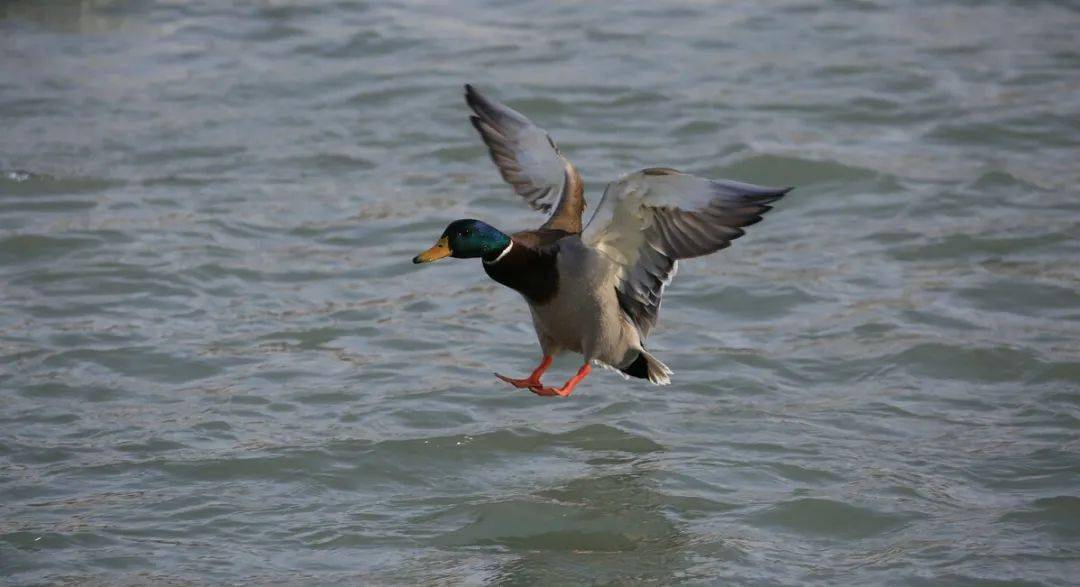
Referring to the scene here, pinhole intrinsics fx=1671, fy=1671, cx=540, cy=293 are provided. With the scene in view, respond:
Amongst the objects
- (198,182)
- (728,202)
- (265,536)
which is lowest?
(265,536)

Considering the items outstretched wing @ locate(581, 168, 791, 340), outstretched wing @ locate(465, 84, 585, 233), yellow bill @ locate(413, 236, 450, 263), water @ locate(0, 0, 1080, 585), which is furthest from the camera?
outstretched wing @ locate(465, 84, 585, 233)

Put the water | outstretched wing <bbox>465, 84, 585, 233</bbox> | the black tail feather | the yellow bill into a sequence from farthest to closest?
outstretched wing <bbox>465, 84, 585, 233</bbox> < the black tail feather < the yellow bill < the water

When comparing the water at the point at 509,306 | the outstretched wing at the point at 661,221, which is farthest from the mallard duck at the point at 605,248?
the water at the point at 509,306

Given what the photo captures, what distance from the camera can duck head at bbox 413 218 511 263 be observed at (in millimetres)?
6415

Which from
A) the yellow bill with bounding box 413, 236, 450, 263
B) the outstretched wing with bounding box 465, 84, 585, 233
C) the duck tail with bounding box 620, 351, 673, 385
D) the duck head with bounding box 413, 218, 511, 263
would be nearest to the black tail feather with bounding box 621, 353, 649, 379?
the duck tail with bounding box 620, 351, 673, 385

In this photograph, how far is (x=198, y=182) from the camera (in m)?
9.73

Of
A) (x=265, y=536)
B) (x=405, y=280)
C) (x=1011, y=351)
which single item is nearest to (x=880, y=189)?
(x=1011, y=351)

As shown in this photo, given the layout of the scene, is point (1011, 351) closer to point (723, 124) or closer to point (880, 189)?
point (880, 189)

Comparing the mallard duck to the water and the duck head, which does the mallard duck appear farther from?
the water

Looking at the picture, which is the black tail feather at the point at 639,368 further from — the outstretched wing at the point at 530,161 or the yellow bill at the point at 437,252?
the yellow bill at the point at 437,252

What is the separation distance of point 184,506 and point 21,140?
15.8ft

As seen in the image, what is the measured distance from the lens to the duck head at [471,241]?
6415 mm

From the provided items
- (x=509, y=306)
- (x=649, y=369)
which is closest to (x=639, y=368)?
(x=649, y=369)

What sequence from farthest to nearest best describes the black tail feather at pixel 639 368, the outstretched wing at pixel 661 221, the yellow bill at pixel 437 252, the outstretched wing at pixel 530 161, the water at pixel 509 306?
1. the outstretched wing at pixel 530 161
2. the black tail feather at pixel 639 368
3. the yellow bill at pixel 437 252
4. the water at pixel 509 306
5. the outstretched wing at pixel 661 221
